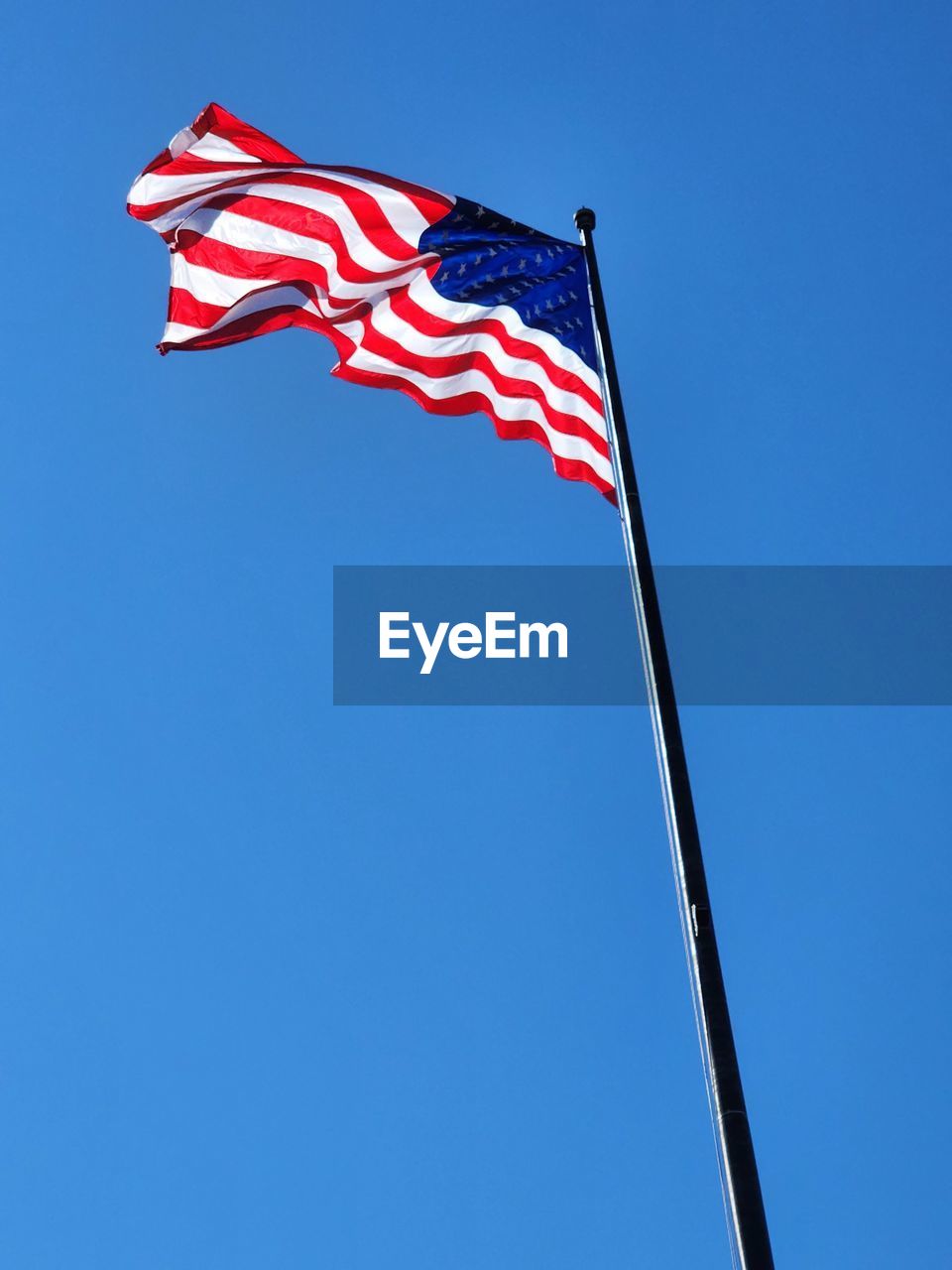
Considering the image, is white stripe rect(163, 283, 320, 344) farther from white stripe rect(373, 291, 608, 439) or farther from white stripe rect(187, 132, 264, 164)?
white stripe rect(187, 132, 264, 164)

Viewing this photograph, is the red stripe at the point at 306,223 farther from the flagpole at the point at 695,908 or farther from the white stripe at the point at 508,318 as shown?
the flagpole at the point at 695,908

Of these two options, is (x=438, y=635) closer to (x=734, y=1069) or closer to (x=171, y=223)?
(x=171, y=223)

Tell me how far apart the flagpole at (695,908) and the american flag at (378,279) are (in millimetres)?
2646

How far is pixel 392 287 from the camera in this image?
14.3m

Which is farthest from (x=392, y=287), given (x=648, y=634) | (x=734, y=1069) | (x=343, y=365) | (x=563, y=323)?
(x=734, y=1069)

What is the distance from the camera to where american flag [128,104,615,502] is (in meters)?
13.8

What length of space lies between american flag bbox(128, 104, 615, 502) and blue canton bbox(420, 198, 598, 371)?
0.01 meters

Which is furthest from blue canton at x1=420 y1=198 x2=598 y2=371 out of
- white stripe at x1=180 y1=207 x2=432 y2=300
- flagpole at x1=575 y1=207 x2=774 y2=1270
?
flagpole at x1=575 y1=207 x2=774 y2=1270

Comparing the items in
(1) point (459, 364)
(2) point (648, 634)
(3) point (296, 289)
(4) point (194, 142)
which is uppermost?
(4) point (194, 142)

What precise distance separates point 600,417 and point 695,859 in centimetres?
588

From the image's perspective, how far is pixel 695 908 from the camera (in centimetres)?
786

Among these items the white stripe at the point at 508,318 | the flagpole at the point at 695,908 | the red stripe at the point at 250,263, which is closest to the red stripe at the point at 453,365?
the white stripe at the point at 508,318

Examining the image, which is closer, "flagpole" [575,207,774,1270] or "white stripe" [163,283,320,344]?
"flagpole" [575,207,774,1270]

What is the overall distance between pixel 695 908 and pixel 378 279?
27.8 feet
